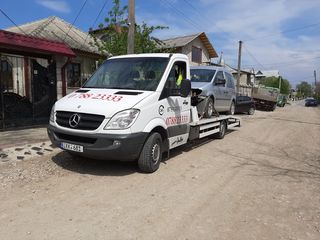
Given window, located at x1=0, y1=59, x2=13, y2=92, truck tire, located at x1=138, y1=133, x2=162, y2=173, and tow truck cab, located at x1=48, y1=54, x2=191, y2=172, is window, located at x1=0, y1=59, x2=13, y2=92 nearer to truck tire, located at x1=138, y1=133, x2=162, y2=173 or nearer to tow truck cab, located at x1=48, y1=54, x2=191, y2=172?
tow truck cab, located at x1=48, y1=54, x2=191, y2=172

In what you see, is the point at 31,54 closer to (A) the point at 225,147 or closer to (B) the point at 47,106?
(B) the point at 47,106

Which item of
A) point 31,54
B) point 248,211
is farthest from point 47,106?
point 248,211

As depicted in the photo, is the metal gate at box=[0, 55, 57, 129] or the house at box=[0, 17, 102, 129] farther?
the metal gate at box=[0, 55, 57, 129]

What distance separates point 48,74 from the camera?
37.2 ft

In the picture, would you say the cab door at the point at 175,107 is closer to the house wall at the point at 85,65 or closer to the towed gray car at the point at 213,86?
the towed gray car at the point at 213,86

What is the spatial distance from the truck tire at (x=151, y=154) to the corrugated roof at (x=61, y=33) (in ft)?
41.4

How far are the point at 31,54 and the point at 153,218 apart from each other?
8775 millimetres

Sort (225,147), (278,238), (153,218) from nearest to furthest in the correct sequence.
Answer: (278,238) < (153,218) < (225,147)

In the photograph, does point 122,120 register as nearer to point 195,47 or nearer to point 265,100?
point 265,100

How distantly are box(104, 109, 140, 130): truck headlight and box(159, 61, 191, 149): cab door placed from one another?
0.96 m

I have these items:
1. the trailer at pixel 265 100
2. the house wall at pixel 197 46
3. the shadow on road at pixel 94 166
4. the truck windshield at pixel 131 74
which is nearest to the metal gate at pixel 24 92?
the shadow on road at pixel 94 166

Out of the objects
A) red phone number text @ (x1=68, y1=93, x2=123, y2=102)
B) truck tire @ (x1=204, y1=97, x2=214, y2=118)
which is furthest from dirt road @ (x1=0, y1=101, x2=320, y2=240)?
truck tire @ (x1=204, y1=97, x2=214, y2=118)

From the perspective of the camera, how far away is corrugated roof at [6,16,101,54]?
17984mm

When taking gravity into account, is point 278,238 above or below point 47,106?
below
